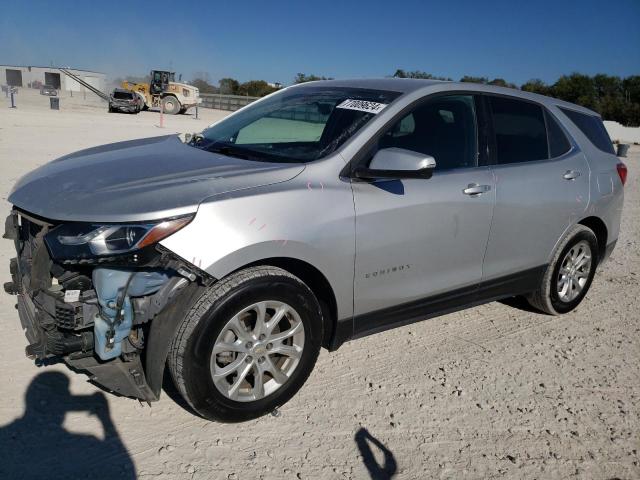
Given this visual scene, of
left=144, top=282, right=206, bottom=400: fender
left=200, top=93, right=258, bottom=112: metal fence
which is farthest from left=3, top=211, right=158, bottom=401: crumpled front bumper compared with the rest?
left=200, top=93, right=258, bottom=112: metal fence

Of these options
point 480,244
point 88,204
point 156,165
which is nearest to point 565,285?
point 480,244

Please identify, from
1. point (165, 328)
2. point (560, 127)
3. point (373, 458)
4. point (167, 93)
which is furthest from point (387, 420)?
point (167, 93)

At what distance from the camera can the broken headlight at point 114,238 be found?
8.14 ft

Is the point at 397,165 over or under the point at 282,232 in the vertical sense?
over

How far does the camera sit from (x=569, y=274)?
4.61 metres

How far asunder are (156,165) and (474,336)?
266 centimetres

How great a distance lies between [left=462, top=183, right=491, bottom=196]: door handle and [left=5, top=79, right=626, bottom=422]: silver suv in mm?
15

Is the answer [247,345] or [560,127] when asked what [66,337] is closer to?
[247,345]

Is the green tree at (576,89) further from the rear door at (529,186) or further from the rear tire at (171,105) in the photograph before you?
the rear door at (529,186)

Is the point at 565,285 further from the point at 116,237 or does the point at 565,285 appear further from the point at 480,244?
the point at 116,237

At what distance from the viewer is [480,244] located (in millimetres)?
3715

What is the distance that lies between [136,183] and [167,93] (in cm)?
3563

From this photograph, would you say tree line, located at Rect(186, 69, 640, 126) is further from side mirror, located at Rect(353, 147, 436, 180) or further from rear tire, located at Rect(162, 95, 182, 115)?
side mirror, located at Rect(353, 147, 436, 180)

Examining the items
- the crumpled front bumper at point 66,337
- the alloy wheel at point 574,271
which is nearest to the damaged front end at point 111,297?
the crumpled front bumper at point 66,337
